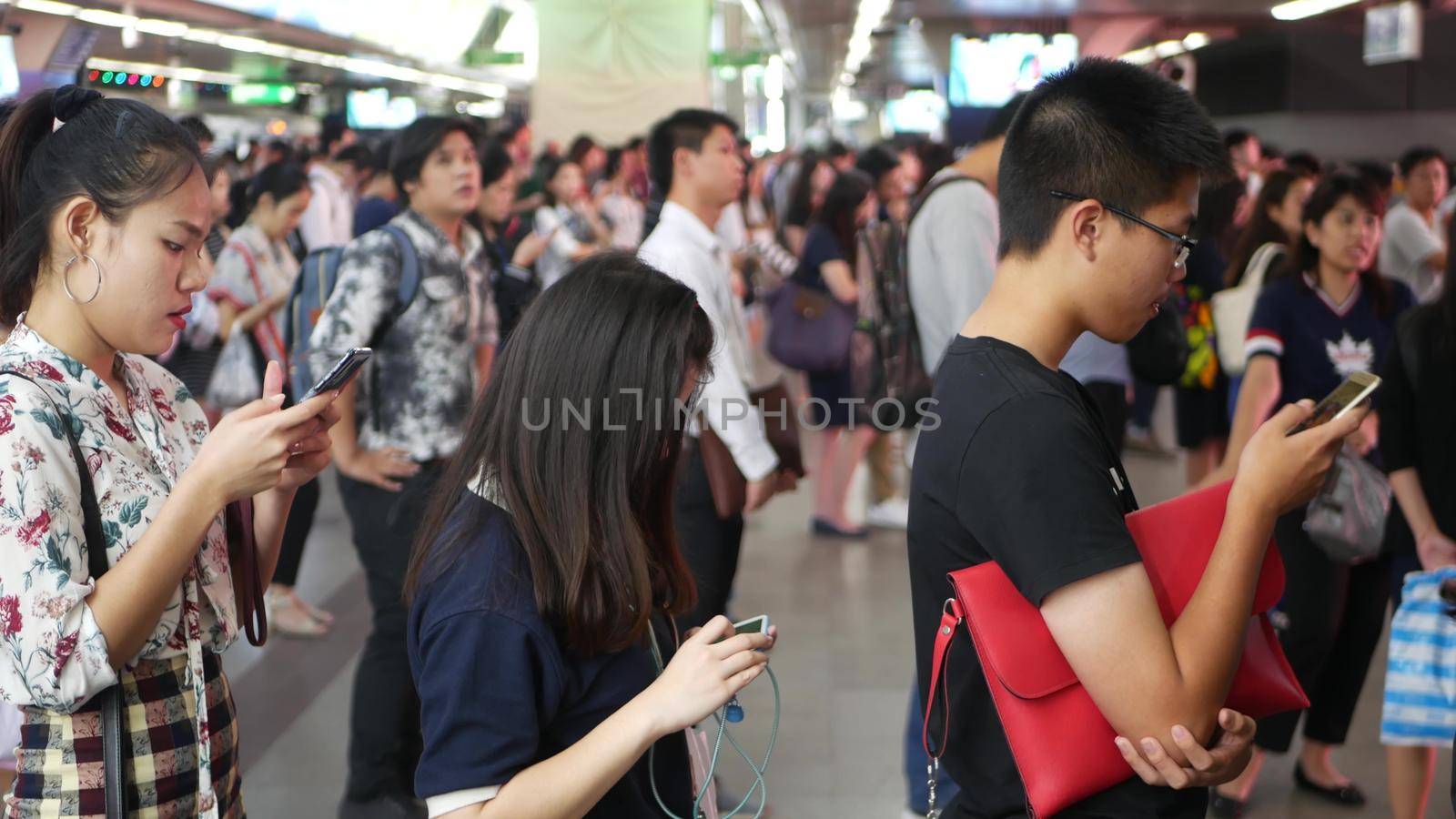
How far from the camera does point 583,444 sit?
150 cm

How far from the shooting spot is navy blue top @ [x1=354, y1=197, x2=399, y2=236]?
432cm

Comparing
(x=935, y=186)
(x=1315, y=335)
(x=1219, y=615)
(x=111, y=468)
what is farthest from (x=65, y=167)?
(x=1315, y=335)

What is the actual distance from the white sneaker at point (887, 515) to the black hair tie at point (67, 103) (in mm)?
5440

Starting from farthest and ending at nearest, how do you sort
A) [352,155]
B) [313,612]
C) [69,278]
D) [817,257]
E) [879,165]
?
[879,165]
[352,155]
[817,257]
[313,612]
[69,278]

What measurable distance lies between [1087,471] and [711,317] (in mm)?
1777

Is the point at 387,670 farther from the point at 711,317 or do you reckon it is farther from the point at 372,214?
the point at 372,214

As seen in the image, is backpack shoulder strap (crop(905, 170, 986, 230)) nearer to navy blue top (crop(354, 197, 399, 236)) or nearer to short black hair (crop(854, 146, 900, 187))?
navy blue top (crop(354, 197, 399, 236))

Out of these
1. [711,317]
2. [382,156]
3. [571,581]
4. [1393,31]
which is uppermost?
[1393,31]

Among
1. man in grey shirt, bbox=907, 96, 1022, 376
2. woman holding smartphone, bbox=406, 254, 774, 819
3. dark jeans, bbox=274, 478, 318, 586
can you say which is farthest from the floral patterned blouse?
dark jeans, bbox=274, 478, 318, 586

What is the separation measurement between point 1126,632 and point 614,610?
22.7 inches

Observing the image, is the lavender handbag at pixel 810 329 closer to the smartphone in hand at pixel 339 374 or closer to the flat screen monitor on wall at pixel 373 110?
the smartphone in hand at pixel 339 374

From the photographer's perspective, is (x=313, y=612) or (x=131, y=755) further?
(x=313, y=612)

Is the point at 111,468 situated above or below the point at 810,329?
above

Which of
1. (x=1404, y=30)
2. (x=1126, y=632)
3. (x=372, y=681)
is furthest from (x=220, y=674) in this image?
(x=1404, y=30)
